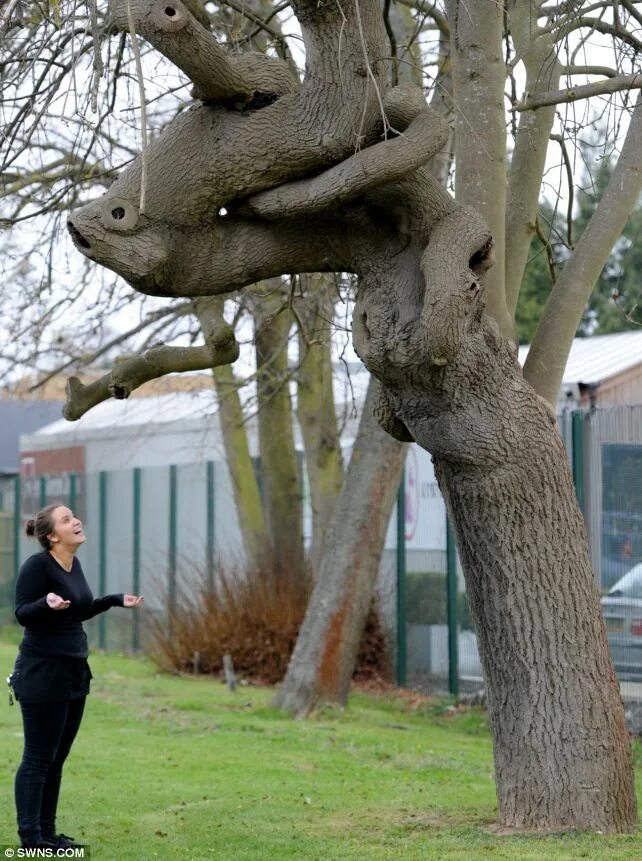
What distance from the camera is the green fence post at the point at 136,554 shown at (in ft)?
64.2

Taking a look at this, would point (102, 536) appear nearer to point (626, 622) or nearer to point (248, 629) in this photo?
point (248, 629)

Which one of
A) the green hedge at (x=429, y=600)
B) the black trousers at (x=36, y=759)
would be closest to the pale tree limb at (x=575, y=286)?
the black trousers at (x=36, y=759)

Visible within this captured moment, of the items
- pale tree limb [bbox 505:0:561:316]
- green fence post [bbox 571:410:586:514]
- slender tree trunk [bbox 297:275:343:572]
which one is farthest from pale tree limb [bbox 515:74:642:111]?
slender tree trunk [bbox 297:275:343:572]

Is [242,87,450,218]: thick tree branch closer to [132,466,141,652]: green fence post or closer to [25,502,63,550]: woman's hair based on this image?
[25,502,63,550]: woman's hair

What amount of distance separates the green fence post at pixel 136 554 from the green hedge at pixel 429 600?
5.49 m

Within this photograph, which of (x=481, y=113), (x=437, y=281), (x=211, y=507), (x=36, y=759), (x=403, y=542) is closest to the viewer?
(x=437, y=281)

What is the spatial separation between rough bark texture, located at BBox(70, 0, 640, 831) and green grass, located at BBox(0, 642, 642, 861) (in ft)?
2.00

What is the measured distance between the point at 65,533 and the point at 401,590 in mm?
8898

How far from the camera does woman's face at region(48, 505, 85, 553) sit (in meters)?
6.97

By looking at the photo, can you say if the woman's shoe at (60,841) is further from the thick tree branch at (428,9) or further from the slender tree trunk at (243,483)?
the slender tree trunk at (243,483)

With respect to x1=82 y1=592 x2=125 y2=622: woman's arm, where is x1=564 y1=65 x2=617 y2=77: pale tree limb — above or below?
above

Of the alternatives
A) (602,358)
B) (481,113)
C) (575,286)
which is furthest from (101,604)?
(602,358)

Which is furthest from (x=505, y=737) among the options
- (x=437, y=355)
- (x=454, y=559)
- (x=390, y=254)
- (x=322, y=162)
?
(x=454, y=559)

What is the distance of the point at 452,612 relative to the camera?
47.5 ft
